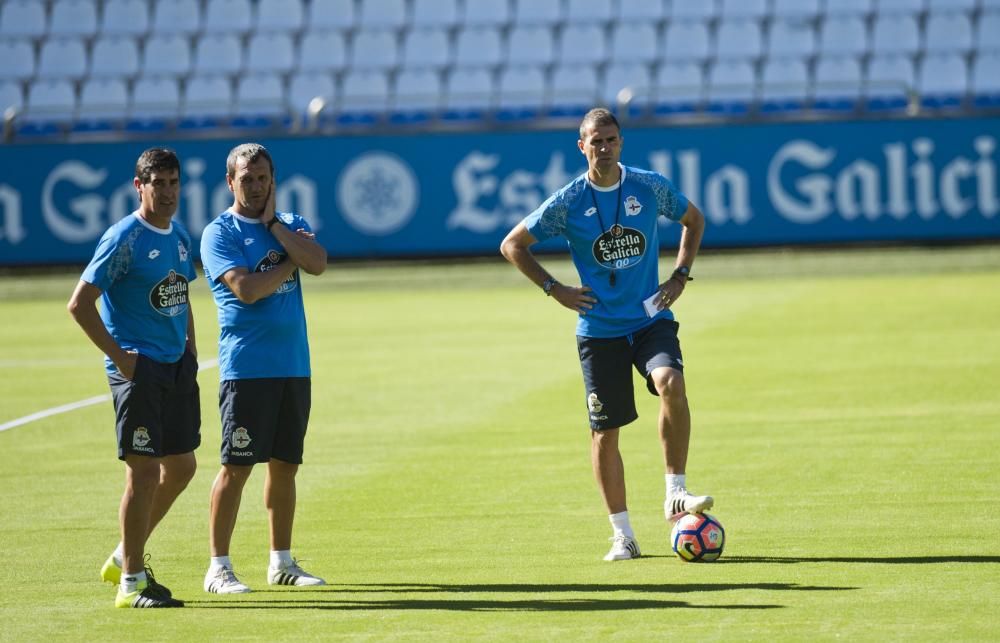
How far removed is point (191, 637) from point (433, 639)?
1034 mm

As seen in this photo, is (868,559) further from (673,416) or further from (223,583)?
(223,583)

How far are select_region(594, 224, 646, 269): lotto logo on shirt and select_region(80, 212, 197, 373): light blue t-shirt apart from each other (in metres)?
2.31

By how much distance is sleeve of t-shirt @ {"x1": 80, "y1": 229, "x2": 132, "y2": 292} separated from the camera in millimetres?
7441

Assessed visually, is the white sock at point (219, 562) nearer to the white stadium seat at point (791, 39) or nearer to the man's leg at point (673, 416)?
the man's leg at point (673, 416)

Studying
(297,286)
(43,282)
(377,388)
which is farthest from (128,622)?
(43,282)

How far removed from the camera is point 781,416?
13391mm

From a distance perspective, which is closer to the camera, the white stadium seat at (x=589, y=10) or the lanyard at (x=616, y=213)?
the lanyard at (x=616, y=213)

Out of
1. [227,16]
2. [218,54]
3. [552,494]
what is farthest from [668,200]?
[227,16]

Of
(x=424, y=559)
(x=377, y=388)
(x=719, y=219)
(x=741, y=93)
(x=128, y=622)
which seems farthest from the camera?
(x=741, y=93)

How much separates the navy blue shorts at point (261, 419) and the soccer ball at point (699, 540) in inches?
77.0

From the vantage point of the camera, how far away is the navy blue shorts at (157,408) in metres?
7.50

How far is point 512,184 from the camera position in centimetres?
2939

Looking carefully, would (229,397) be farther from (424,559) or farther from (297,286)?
(424,559)

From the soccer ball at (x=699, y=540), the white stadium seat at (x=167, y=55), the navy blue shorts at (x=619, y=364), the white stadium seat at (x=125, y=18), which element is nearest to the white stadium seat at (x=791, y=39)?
the white stadium seat at (x=167, y=55)
